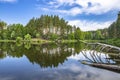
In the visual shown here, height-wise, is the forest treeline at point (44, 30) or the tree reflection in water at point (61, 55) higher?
the forest treeline at point (44, 30)

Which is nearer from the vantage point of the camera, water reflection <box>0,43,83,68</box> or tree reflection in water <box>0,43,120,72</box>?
tree reflection in water <box>0,43,120,72</box>

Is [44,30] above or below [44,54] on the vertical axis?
above

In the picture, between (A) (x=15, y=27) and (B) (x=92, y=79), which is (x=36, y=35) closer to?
(A) (x=15, y=27)

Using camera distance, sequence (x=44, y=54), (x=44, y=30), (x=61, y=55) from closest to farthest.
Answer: (x=61, y=55) < (x=44, y=54) < (x=44, y=30)

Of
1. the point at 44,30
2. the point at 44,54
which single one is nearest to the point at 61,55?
the point at 44,54

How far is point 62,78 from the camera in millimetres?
22297

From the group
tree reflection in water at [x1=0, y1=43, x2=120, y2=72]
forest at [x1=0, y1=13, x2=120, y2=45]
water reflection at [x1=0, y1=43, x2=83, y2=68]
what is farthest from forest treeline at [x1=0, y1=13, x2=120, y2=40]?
tree reflection in water at [x1=0, y1=43, x2=120, y2=72]

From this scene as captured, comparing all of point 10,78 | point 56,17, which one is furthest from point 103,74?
point 56,17

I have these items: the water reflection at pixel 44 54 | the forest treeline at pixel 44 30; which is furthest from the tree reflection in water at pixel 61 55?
the forest treeline at pixel 44 30

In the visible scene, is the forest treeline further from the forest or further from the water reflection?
the water reflection

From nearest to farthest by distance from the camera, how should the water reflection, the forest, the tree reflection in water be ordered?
the tree reflection in water
the water reflection
the forest

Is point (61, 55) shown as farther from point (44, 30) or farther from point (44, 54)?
point (44, 30)

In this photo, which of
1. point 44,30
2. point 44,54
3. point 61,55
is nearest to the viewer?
point 61,55

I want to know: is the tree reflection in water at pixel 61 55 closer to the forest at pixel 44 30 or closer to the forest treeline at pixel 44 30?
the forest at pixel 44 30
